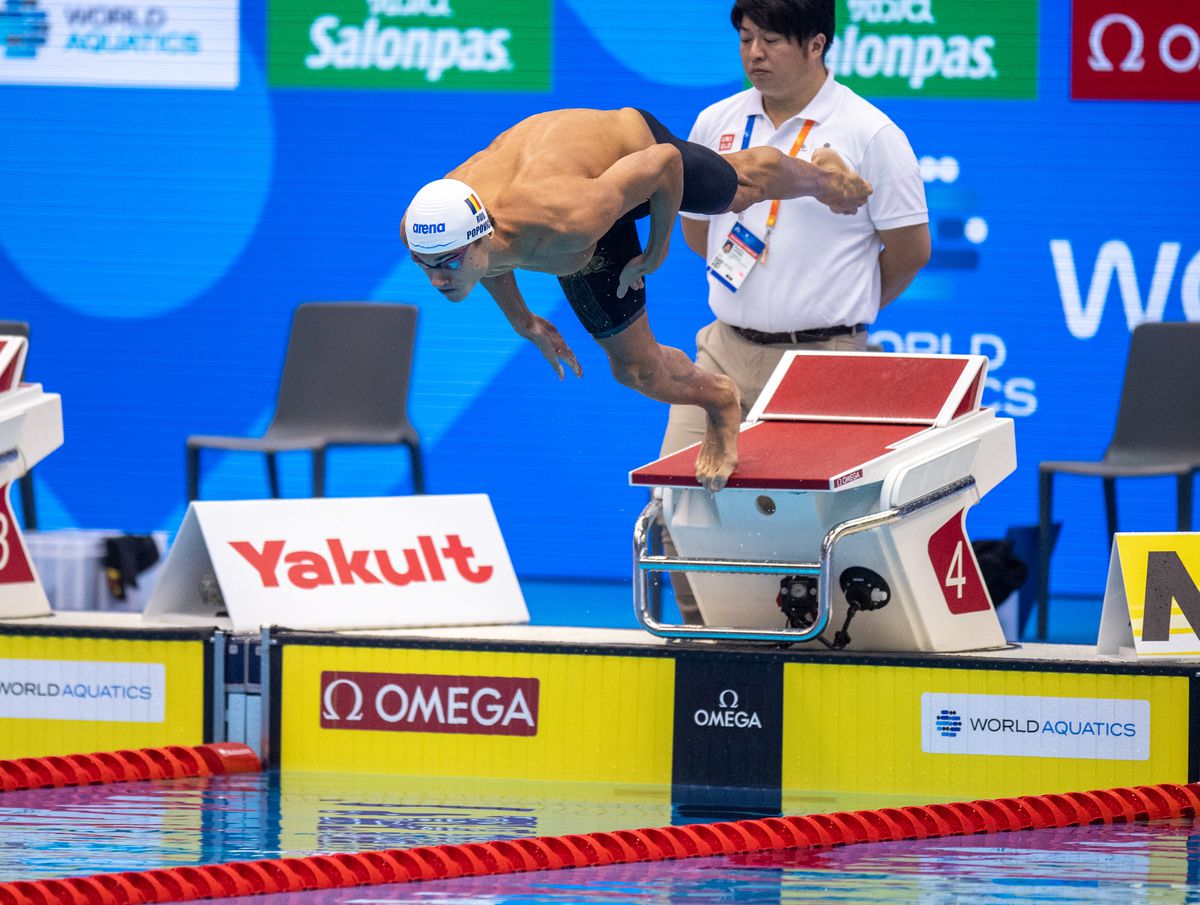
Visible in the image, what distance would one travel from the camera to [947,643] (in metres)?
5.43

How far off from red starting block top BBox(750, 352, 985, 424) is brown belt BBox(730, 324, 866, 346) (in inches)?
5.3

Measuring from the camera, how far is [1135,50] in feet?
29.6

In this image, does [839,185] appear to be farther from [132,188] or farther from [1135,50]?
[132,188]

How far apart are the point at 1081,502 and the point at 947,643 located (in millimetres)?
4022

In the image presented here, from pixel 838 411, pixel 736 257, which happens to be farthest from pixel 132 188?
pixel 838 411

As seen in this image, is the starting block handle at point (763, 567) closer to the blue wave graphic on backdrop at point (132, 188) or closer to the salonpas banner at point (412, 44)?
the salonpas banner at point (412, 44)

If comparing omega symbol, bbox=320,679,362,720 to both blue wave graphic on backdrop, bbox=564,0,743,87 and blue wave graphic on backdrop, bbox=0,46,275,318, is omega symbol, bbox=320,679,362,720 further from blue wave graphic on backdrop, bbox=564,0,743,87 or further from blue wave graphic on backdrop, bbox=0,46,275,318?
blue wave graphic on backdrop, bbox=0,46,275,318

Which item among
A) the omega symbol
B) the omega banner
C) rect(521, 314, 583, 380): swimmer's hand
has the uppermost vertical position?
rect(521, 314, 583, 380): swimmer's hand

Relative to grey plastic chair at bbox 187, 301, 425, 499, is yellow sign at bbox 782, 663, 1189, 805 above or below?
below

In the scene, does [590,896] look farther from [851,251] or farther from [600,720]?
[851,251]

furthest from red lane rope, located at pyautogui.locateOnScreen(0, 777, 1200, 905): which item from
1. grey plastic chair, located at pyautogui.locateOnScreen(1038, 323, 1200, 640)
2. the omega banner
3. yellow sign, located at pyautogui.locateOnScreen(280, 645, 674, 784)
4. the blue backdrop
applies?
the blue backdrop

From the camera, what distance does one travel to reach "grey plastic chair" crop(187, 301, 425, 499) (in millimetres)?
7965

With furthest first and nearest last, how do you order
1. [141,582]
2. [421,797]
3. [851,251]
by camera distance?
[141,582] → [851,251] → [421,797]

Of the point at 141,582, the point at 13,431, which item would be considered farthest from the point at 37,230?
the point at 13,431
